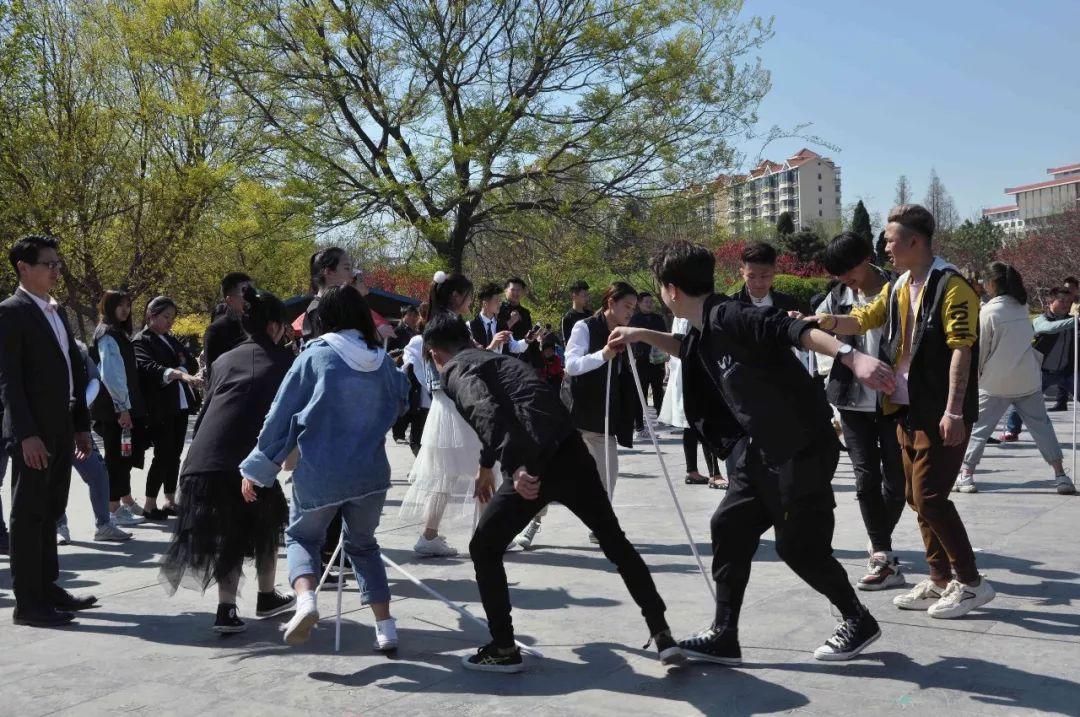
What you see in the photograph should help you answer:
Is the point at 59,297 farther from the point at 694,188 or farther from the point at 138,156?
the point at 694,188

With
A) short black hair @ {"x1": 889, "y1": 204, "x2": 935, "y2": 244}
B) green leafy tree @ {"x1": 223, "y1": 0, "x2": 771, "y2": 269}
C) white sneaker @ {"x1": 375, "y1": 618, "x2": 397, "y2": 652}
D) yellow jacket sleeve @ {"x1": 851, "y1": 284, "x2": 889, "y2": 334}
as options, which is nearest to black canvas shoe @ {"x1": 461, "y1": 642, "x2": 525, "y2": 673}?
white sneaker @ {"x1": 375, "y1": 618, "x2": 397, "y2": 652}

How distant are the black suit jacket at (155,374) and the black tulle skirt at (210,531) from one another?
3.82 m

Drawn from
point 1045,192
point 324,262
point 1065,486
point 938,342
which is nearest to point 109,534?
point 324,262

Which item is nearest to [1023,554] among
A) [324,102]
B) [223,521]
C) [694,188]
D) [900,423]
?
[900,423]

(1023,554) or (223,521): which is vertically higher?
(223,521)

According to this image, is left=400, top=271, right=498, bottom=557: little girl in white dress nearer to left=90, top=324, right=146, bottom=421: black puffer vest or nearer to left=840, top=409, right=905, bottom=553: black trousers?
left=840, top=409, right=905, bottom=553: black trousers

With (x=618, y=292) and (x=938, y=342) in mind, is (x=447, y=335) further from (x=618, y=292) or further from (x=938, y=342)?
(x=618, y=292)

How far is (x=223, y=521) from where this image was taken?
5.26 m

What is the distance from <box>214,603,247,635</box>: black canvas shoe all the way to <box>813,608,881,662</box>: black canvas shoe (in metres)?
2.80

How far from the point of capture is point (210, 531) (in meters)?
5.24

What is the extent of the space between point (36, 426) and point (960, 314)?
4708mm

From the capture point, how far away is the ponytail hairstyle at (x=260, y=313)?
5547mm

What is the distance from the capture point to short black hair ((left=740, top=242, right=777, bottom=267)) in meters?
6.79

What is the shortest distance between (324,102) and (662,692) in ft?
60.7
